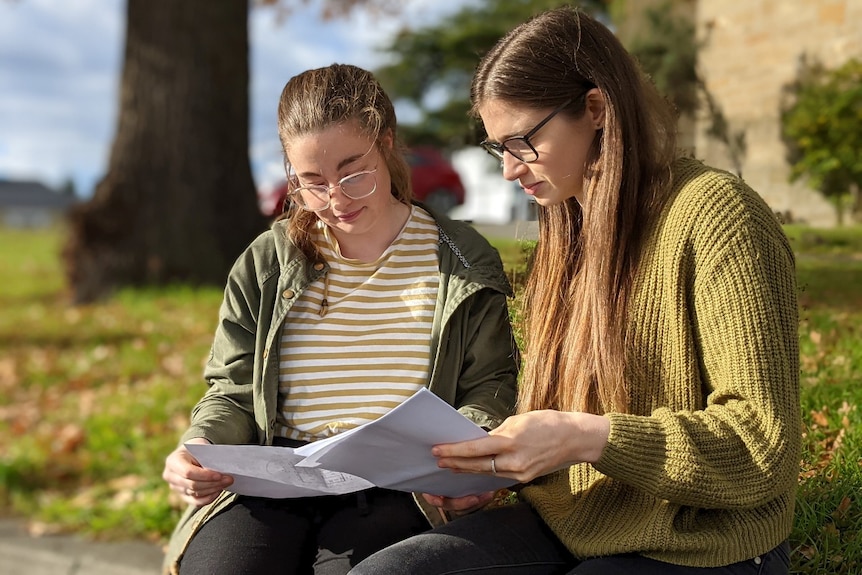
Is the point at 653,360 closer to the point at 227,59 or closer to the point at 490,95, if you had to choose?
the point at 490,95

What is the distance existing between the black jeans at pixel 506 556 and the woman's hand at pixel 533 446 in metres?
0.27

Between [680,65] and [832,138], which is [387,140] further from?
[680,65]

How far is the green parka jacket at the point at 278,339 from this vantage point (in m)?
2.53

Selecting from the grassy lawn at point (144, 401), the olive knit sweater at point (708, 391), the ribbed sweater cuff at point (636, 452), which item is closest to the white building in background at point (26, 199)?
the grassy lawn at point (144, 401)

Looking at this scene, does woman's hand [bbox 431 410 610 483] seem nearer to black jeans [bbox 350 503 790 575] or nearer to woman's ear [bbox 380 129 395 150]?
black jeans [bbox 350 503 790 575]

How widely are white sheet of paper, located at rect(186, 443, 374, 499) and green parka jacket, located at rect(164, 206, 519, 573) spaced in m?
0.23

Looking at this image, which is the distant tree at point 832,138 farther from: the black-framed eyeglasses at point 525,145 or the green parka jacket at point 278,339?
the black-framed eyeglasses at point 525,145

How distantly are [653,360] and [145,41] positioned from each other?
26.2 ft

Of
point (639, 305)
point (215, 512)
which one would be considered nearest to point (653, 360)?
point (639, 305)

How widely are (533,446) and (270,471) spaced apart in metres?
0.66

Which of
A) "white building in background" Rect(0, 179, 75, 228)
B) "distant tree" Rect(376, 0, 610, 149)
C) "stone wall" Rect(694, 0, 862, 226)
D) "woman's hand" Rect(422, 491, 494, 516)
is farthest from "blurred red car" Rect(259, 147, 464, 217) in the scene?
"white building in background" Rect(0, 179, 75, 228)

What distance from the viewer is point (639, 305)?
210cm

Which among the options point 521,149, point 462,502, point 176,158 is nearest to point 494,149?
point 521,149

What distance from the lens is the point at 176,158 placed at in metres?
8.92
